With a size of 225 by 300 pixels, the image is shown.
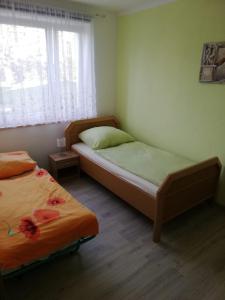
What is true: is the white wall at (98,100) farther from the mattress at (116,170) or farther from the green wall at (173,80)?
the mattress at (116,170)

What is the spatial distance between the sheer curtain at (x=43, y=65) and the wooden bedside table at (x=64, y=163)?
0.50m

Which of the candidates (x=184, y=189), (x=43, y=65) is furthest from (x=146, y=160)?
(x=43, y=65)

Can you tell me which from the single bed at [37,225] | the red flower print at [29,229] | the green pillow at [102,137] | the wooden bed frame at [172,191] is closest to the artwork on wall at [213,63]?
the wooden bed frame at [172,191]

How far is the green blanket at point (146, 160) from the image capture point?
2316mm

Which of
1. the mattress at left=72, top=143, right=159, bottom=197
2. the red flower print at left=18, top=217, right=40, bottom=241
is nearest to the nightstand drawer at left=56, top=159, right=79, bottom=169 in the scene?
the mattress at left=72, top=143, right=159, bottom=197

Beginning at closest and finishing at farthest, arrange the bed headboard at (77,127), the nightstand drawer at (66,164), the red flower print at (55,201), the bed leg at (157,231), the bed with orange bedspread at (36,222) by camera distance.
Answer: the bed with orange bedspread at (36,222)
the red flower print at (55,201)
the bed leg at (157,231)
the nightstand drawer at (66,164)
the bed headboard at (77,127)

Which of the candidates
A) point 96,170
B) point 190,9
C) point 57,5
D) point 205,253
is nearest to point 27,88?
point 57,5

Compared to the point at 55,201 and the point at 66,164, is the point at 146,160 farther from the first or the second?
the point at 55,201

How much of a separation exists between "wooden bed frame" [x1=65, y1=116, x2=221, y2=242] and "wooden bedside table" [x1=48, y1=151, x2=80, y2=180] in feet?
1.33

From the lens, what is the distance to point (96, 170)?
2.84 meters

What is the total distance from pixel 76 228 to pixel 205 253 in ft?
3.89

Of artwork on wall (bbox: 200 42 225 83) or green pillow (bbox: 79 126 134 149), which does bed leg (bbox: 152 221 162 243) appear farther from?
artwork on wall (bbox: 200 42 225 83)

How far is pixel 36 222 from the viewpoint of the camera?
164 centimetres

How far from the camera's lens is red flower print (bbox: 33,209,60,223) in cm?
167
